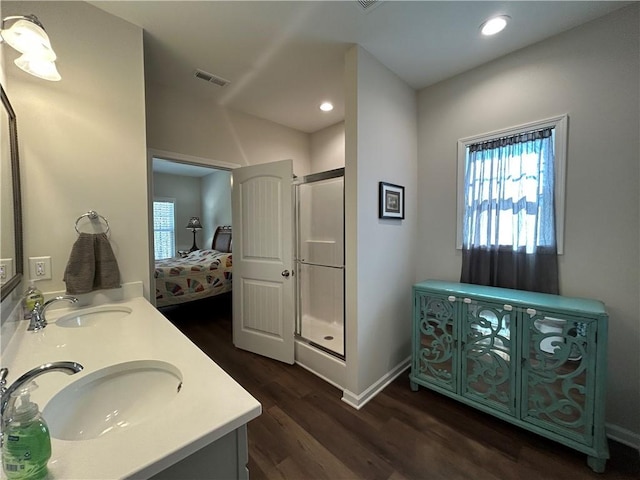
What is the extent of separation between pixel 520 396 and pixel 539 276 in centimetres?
83

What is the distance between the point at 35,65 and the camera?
1.16m

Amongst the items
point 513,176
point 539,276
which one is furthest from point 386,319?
point 513,176

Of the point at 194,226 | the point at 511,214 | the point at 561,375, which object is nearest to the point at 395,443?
the point at 561,375

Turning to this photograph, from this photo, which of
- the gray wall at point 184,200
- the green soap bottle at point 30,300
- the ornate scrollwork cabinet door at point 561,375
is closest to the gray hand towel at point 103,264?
the green soap bottle at point 30,300

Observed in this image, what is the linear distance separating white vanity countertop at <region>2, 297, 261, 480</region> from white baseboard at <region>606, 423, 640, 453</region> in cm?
233

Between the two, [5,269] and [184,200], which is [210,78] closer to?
[5,269]

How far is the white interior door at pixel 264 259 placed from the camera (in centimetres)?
255

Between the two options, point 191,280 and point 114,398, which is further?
point 191,280

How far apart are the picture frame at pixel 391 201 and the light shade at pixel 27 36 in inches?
78.3

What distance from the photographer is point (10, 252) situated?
3.88 ft

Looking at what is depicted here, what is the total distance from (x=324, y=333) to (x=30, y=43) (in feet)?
9.39

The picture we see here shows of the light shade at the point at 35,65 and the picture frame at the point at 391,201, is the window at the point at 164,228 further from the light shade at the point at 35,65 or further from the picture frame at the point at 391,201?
the picture frame at the point at 391,201

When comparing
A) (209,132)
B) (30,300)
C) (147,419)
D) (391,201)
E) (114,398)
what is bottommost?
(114,398)

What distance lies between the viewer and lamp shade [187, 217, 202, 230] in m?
6.54
